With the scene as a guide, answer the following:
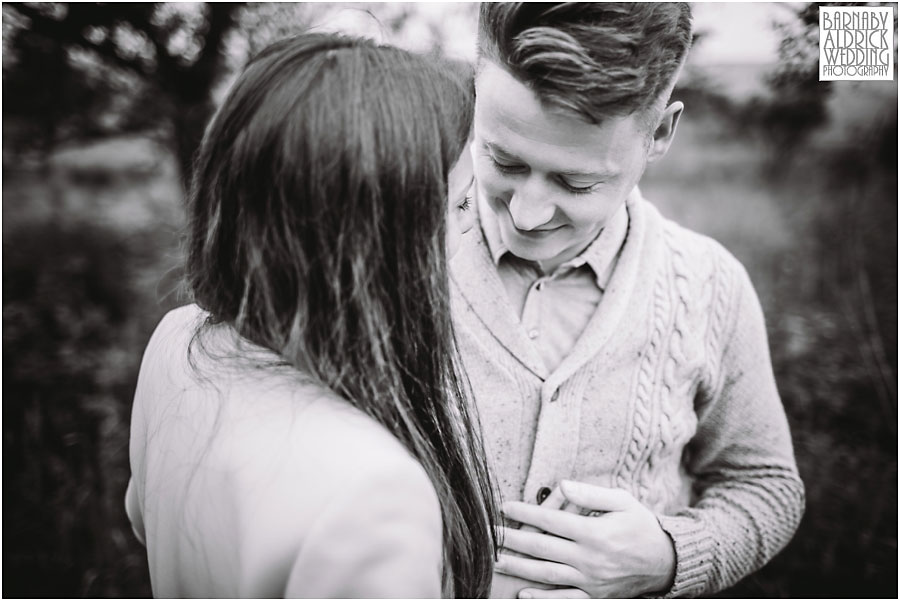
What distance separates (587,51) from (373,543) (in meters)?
1.04

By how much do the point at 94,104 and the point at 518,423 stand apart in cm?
209

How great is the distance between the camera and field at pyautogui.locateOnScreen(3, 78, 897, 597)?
2.84 metres

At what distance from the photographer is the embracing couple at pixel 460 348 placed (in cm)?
101

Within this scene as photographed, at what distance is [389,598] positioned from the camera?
96cm

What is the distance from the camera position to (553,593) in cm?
160

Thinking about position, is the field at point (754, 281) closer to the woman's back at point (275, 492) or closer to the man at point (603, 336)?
the man at point (603, 336)

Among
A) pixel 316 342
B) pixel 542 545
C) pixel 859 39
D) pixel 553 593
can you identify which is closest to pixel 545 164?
pixel 316 342

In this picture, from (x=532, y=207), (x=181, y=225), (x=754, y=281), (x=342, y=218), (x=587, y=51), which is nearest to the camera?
(x=342, y=218)

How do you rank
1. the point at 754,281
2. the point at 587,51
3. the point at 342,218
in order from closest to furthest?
the point at 342,218 < the point at 587,51 < the point at 754,281

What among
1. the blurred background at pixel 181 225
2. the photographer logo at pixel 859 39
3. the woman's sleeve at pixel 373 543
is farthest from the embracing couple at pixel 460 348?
the blurred background at pixel 181 225

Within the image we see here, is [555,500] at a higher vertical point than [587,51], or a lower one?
lower

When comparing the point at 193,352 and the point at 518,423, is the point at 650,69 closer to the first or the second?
the point at 518,423

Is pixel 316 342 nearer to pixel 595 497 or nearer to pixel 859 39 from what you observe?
pixel 595 497

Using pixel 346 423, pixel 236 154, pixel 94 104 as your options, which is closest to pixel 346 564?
pixel 346 423
